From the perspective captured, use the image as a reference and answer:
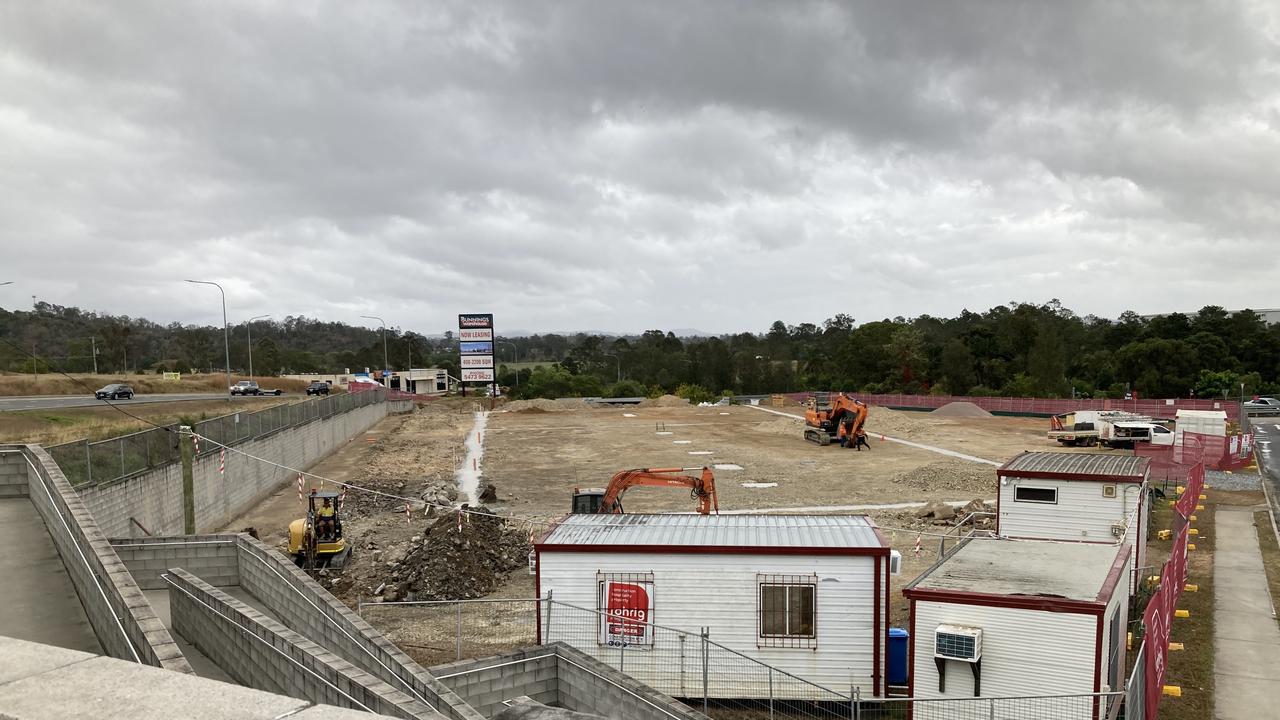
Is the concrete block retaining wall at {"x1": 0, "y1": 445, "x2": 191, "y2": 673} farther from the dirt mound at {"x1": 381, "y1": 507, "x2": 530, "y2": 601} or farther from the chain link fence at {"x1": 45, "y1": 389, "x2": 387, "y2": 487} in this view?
the dirt mound at {"x1": 381, "y1": 507, "x2": 530, "y2": 601}

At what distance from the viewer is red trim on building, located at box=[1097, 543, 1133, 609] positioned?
38.5 feet

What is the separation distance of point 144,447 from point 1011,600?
867 inches

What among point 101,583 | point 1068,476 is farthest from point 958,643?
point 101,583

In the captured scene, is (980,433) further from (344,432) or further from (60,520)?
(60,520)

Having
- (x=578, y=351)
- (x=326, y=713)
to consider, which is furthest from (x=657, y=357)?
(x=326, y=713)

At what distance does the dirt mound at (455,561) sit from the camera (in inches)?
811

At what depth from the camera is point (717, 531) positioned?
49.2 ft

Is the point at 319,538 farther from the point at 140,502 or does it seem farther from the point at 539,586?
the point at 539,586

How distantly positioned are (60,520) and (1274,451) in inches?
2297

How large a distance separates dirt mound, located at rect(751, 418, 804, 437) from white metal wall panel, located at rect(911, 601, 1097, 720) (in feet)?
158

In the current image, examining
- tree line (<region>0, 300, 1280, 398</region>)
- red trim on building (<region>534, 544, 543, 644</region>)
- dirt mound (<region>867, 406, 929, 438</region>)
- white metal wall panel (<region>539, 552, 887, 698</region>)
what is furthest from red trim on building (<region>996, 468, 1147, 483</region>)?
tree line (<region>0, 300, 1280, 398</region>)

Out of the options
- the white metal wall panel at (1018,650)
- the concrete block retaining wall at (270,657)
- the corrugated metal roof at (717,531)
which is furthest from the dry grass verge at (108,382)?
the white metal wall panel at (1018,650)

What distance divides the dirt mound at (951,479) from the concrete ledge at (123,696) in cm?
3508

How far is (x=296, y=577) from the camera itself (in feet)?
45.5
